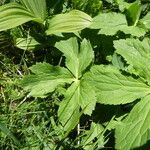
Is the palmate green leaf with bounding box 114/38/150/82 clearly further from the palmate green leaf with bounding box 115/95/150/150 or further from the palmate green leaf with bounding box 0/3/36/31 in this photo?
the palmate green leaf with bounding box 0/3/36/31

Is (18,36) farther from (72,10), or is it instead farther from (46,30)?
(72,10)

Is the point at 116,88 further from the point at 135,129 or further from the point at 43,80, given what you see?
the point at 43,80

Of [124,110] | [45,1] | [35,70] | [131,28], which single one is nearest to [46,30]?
[45,1]

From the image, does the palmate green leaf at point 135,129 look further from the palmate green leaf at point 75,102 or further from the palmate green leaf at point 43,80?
the palmate green leaf at point 43,80

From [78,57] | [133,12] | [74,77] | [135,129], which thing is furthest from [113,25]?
[135,129]

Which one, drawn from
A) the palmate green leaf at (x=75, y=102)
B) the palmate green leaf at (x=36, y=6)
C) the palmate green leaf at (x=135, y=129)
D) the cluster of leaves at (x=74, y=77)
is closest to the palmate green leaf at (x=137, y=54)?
the cluster of leaves at (x=74, y=77)

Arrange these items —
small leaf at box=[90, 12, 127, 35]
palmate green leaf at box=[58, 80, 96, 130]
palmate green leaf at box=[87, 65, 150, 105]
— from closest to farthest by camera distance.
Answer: palmate green leaf at box=[87, 65, 150, 105], palmate green leaf at box=[58, 80, 96, 130], small leaf at box=[90, 12, 127, 35]

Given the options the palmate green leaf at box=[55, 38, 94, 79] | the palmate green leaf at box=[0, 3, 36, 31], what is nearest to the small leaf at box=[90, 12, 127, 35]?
the palmate green leaf at box=[55, 38, 94, 79]
